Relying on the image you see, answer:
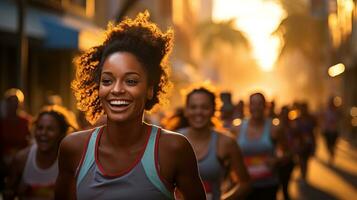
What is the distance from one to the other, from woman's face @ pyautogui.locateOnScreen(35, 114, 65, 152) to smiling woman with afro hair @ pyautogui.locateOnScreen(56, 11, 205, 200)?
8.03ft

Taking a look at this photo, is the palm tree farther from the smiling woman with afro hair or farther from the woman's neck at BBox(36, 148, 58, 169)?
the smiling woman with afro hair

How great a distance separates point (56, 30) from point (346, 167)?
316 inches

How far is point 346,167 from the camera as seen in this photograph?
2044cm

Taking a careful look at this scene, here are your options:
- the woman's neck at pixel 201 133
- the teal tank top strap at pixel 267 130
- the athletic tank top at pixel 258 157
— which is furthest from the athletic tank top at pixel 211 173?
the teal tank top strap at pixel 267 130

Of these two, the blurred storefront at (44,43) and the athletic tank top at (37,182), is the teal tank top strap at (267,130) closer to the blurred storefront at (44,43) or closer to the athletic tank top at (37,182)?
the athletic tank top at (37,182)

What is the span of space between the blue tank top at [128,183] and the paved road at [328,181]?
9886mm

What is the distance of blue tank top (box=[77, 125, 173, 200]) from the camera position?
325 cm

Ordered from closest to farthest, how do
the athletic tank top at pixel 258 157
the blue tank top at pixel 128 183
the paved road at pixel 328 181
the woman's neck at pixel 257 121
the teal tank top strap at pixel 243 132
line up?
the blue tank top at pixel 128 183
the athletic tank top at pixel 258 157
the teal tank top strap at pixel 243 132
the woman's neck at pixel 257 121
the paved road at pixel 328 181

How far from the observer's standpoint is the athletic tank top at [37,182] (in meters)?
5.90

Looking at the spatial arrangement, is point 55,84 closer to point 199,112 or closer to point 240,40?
point 199,112

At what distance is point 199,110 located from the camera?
647cm

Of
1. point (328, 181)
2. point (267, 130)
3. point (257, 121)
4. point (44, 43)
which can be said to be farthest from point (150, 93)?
point (44, 43)

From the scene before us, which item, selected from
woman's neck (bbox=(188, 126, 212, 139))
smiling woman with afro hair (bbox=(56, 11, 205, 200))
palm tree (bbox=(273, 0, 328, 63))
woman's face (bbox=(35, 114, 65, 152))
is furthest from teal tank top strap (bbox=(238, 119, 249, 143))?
palm tree (bbox=(273, 0, 328, 63))

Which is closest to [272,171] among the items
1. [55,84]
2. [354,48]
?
[55,84]
